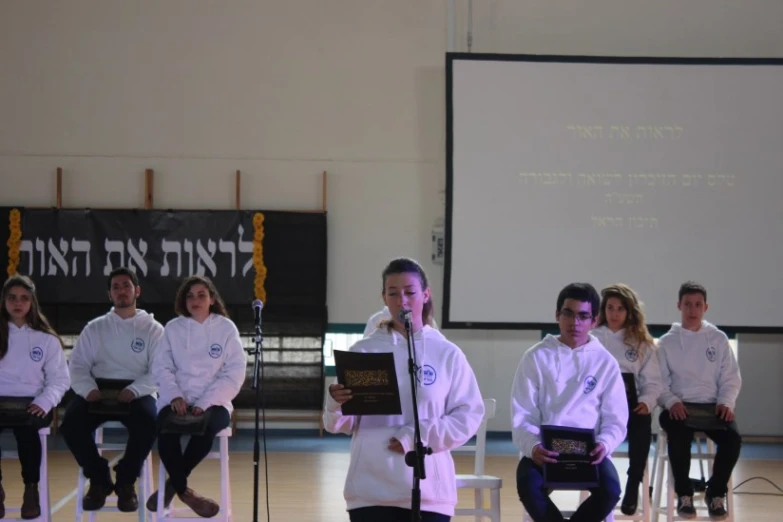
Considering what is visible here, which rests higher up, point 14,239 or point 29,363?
point 14,239

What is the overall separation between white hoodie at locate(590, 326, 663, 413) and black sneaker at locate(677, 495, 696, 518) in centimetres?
45

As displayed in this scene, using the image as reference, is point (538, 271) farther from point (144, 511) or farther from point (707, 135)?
point (144, 511)

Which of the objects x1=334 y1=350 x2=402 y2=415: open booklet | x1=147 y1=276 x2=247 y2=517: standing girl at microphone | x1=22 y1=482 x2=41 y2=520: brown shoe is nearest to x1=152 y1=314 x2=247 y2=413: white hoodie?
x1=147 y1=276 x2=247 y2=517: standing girl at microphone

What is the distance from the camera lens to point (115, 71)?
26.3 ft

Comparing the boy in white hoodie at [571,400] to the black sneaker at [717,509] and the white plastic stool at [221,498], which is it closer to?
the black sneaker at [717,509]

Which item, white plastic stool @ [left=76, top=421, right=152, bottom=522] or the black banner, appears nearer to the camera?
white plastic stool @ [left=76, top=421, right=152, bottom=522]

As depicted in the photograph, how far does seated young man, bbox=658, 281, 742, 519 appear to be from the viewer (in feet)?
15.8

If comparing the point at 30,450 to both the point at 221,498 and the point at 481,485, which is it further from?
the point at 481,485

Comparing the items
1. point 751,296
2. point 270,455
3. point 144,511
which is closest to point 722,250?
point 751,296

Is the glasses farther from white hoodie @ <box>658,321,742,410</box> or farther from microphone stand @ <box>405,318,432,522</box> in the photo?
white hoodie @ <box>658,321,742,410</box>

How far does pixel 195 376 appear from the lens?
4828 millimetres

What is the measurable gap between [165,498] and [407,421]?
2089mm

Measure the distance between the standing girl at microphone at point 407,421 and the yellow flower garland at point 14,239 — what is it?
5.53 m

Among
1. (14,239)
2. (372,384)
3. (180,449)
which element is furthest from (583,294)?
(14,239)
